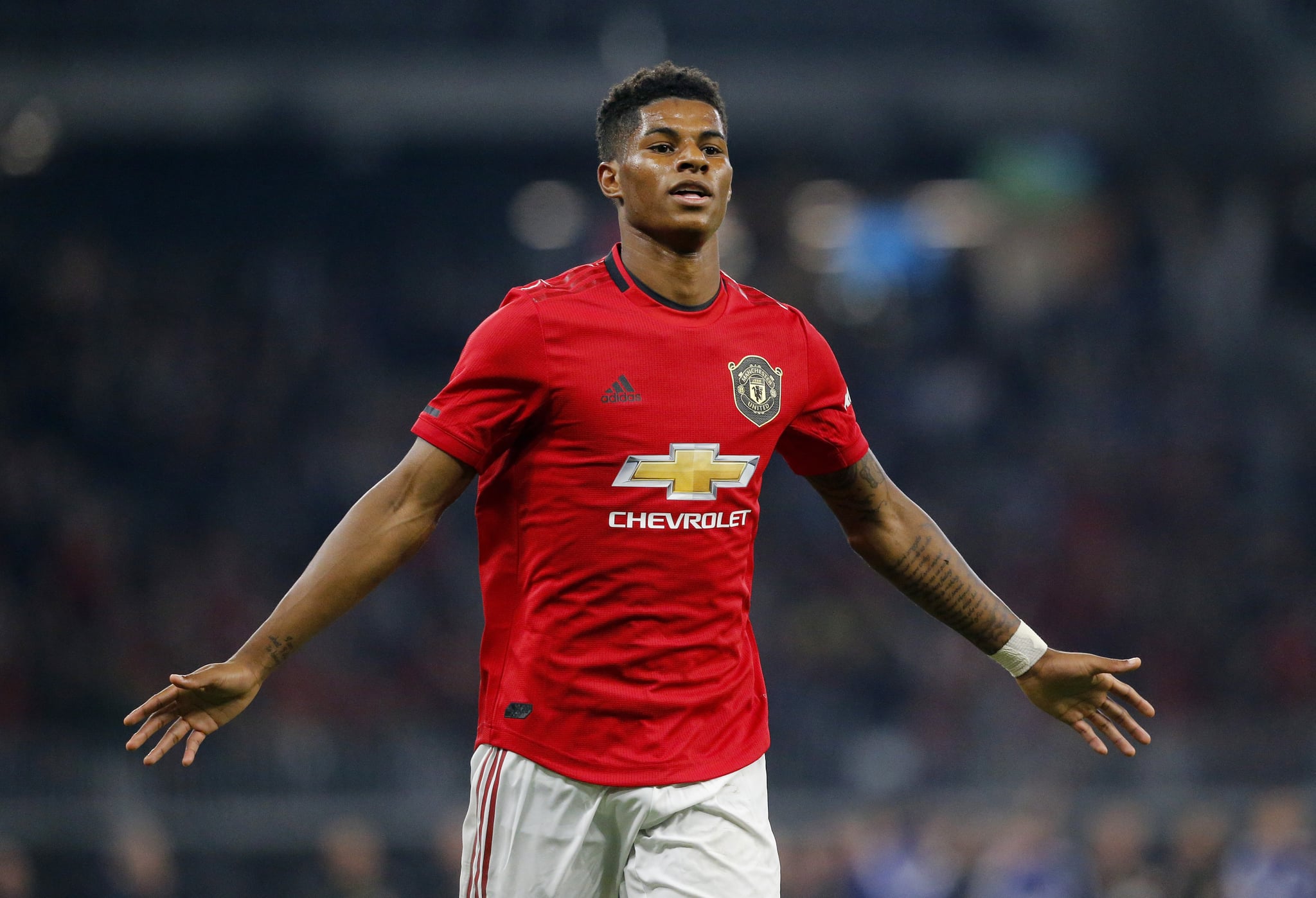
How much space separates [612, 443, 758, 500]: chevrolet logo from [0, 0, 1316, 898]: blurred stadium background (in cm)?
697

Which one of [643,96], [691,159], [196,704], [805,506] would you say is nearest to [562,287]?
[691,159]

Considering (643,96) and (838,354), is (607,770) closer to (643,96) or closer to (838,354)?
(643,96)

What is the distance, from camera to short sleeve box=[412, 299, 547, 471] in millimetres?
3189

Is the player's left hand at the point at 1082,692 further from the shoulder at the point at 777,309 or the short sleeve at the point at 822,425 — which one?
the shoulder at the point at 777,309

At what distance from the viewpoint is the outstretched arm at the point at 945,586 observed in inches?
147

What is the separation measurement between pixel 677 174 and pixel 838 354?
45.5 feet

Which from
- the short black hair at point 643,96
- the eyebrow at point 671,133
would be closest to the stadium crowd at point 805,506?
the short black hair at point 643,96

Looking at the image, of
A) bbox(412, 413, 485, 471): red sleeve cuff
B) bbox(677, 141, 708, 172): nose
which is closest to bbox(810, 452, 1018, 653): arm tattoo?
bbox(677, 141, 708, 172): nose

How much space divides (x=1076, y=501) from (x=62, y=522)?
→ 31.6ft

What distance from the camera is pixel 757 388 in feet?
11.1

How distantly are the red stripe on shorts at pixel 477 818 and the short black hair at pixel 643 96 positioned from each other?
1430mm

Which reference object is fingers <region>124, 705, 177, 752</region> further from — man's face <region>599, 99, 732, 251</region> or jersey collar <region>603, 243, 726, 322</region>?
man's face <region>599, 99, 732, 251</region>

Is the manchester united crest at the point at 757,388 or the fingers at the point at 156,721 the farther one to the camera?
the manchester united crest at the point at 757,388

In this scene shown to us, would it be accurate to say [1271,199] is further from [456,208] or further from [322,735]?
[322,735]
